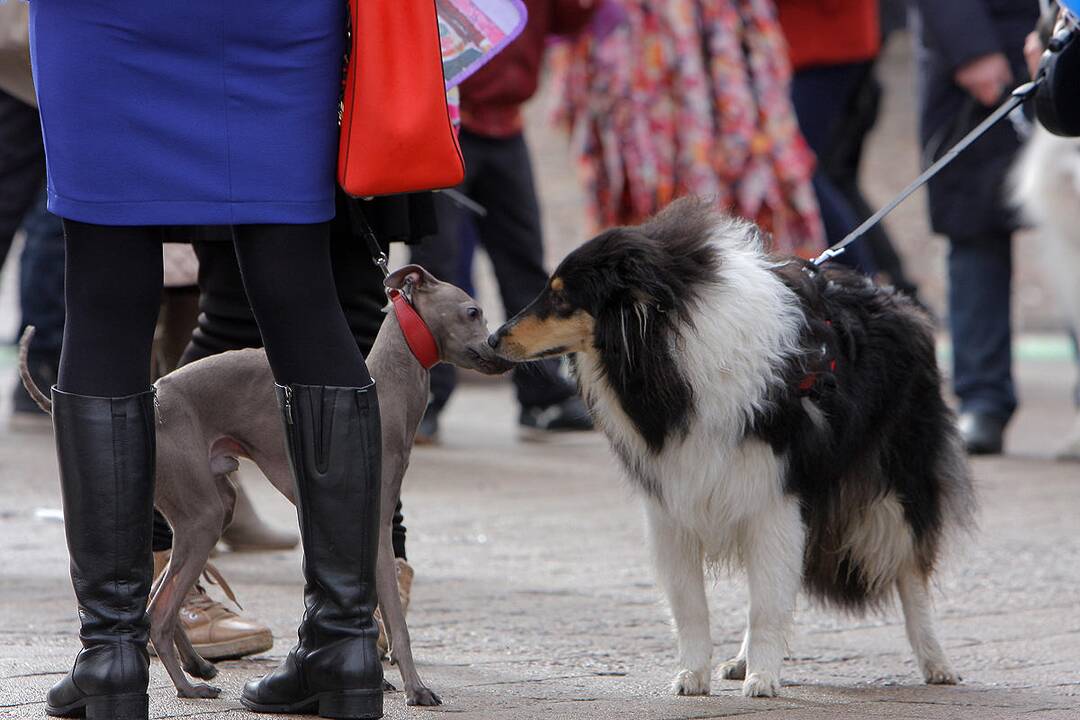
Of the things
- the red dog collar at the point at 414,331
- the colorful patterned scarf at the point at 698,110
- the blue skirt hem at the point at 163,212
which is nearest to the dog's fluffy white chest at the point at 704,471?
the red dog collar at the point at 414,331

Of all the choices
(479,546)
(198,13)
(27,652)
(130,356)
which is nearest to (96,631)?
(130,356)

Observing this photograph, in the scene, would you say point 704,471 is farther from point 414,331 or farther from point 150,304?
point 150,304

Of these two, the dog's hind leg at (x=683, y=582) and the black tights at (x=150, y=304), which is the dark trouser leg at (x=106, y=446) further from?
the dog's hind leg at (x=683, y=582)

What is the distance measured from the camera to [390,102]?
2.71 meters

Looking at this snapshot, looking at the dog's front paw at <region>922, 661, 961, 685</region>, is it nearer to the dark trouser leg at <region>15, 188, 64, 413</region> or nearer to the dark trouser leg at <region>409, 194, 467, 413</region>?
the dark trouser leg at <region>409, 194, 467, 413</region>

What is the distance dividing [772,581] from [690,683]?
25 centimetres

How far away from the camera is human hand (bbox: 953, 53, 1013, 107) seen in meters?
6.35

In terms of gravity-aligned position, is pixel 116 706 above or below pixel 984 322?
above

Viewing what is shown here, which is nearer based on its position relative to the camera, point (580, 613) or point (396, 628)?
point (396, 628)

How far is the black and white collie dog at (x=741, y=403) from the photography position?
3.25 metres

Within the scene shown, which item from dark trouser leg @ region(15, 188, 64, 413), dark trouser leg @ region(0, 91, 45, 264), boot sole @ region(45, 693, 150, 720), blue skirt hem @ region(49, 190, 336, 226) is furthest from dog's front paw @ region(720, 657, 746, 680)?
dark trouser leg @ region(15, 188, 64, 413)

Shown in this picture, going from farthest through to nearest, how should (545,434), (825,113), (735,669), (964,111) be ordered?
(825,113) → (545,434) → (964,111) → (735,669)

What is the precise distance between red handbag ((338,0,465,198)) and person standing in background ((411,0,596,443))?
3640 mm

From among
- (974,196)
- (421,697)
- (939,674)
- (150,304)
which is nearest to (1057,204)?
(974,196)
